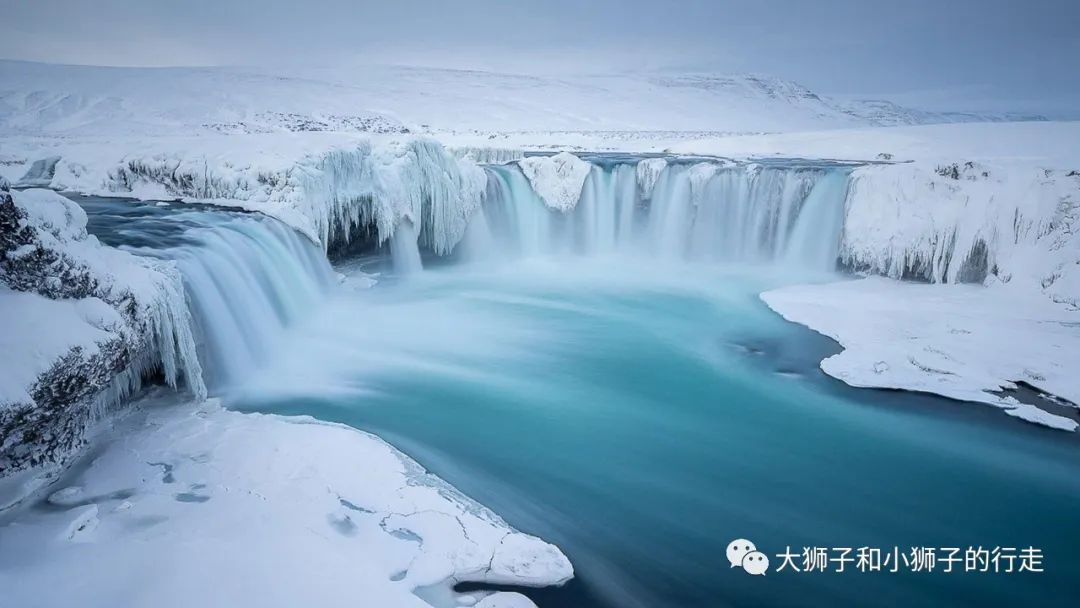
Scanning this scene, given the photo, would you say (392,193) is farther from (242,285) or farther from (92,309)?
(92,309)

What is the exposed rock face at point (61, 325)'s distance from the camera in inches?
138

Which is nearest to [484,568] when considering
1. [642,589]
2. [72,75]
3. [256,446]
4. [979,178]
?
[642,589]

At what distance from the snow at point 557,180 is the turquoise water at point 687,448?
5479 mm

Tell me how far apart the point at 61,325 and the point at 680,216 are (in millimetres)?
11913

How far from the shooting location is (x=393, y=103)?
5666 cm

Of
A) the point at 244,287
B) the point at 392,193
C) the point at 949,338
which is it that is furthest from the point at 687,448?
the point at 392,193

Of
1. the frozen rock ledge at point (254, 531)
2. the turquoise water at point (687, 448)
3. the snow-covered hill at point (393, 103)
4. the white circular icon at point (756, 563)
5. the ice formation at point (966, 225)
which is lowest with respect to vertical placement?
the white circular icon at point (756, 563)

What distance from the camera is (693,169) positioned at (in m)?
13.8

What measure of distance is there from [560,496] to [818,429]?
283cm

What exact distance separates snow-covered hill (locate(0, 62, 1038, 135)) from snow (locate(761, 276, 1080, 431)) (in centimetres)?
2066

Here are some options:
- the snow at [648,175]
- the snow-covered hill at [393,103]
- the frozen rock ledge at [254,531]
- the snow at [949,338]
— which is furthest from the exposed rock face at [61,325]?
the snow-covered hill at [393,103]

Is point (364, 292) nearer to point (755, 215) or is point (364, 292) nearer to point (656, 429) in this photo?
point (656, 429)
